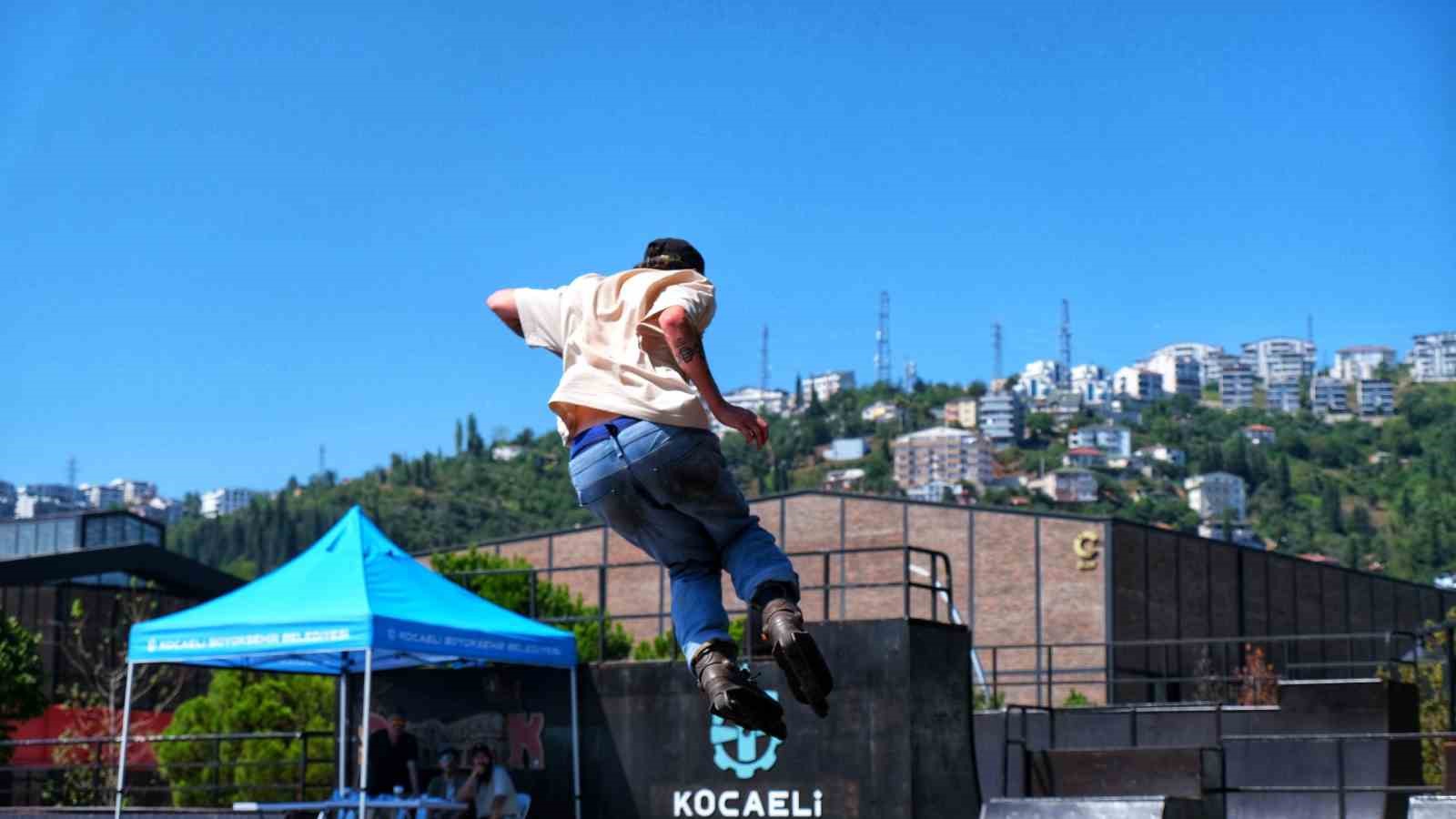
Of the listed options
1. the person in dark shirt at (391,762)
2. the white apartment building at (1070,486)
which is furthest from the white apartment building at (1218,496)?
the person in dark shirt at (391,762)

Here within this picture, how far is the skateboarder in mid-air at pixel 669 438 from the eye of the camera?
6.50 m

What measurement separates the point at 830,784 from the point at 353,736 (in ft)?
19.6

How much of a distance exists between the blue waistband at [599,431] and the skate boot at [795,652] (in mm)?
830

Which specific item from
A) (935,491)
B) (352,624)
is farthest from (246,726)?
(935,491)

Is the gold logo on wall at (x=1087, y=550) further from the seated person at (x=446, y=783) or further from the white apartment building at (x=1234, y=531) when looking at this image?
the white apartment building at (x=1234, y=531)

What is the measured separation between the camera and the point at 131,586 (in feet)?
145

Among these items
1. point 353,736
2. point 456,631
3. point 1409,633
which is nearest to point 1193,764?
point 1409,633

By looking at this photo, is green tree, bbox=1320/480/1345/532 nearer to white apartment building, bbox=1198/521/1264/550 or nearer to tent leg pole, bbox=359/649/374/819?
white apartment building, bbox=1198/521/1264/550

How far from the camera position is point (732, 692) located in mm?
6594

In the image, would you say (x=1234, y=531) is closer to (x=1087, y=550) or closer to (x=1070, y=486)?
(x=1070, y=486)

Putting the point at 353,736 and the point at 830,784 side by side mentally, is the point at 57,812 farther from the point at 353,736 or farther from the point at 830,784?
the point at 830,784

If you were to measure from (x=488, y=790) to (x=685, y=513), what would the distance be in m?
12.1

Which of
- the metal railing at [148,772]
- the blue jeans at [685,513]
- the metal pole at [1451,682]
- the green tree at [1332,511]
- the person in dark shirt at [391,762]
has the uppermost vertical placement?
the green tree at [1332,511]

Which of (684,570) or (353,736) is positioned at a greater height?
(684,570)
